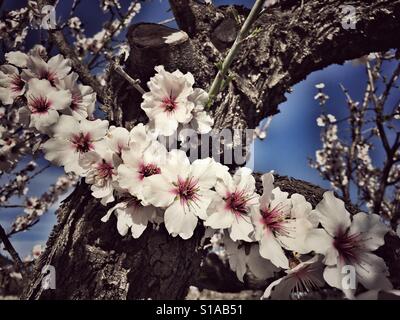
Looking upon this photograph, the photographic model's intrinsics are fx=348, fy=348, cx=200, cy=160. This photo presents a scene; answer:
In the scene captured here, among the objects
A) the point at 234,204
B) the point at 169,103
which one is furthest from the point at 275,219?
the point at 169,103

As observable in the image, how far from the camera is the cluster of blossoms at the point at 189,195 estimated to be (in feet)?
2.93

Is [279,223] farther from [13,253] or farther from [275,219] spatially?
[13,253]

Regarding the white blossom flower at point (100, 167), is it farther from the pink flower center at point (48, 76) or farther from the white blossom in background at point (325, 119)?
the white blossom in background at point (325, 119)

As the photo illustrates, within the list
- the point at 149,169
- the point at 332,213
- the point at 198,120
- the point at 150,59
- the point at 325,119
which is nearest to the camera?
the point at 332,213

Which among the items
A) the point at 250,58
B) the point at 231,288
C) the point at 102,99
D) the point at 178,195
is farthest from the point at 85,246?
the point at 231,288

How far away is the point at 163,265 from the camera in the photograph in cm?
109

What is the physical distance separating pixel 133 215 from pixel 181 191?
152 mm

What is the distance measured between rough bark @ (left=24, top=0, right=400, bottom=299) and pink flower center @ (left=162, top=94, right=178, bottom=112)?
137 millimetres

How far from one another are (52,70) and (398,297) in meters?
1.20

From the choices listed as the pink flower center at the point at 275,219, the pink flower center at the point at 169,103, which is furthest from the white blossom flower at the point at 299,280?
the pink flower center at the point at 169,103

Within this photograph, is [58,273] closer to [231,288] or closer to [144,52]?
[144,52]

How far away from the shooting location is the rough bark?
108 centimetres

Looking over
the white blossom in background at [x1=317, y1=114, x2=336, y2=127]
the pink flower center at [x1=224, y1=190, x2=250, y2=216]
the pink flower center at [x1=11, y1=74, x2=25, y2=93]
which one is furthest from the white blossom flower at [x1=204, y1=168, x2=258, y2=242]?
the white blossom in background at [x1=317, y1=114, x2=336, y2=127]

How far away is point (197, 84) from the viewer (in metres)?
1.29
